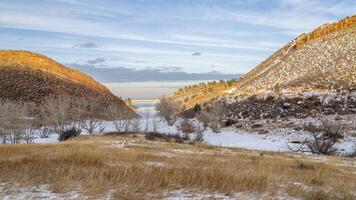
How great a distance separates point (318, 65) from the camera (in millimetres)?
68125

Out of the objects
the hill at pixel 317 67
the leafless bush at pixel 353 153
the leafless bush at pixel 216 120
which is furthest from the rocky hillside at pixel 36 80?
the leafless bush at pixel 353 153

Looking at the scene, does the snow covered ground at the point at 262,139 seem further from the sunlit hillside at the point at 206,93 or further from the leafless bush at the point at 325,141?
the sunlit hillside at the point at 206,93

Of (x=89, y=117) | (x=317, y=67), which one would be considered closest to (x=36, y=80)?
(x=89, y=117)

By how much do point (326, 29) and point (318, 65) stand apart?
2299cm

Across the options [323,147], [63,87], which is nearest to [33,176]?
[323,147]

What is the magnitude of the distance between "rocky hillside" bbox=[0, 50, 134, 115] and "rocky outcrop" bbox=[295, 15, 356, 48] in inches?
1860

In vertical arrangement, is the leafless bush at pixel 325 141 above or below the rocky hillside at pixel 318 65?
below

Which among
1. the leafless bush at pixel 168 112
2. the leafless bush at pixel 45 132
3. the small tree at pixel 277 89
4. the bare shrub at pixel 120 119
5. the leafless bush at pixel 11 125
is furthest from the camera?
the small tree at pixel 277 89

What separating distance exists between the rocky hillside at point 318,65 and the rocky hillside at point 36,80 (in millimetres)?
29889

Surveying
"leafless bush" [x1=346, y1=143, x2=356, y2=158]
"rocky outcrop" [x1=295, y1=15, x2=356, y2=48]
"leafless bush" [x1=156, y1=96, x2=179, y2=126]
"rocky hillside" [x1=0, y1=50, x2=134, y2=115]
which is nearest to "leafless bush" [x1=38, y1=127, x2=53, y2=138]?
"leafless bush" [x1=156, y1=96, x2=179, y2=126]

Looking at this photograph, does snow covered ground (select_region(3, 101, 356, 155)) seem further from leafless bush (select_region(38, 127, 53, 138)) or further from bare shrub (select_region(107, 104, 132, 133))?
bare shrub (select_region(107, 104, 132, 133))

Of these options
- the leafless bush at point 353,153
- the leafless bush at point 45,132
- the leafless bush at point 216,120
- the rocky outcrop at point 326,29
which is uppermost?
the rocky outcrop at point 326,29

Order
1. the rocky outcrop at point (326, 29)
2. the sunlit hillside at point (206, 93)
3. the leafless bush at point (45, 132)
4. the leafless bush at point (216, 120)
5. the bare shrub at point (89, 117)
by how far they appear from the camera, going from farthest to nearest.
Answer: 1. the sunlit hillside at point (206, 93)
2. the rocky outcrop at point (326, 29)
3. the leafless bush at point (216, 120)
4. the bare shrub at point (89, 117)
5. the leafless bush at point (45, 132)

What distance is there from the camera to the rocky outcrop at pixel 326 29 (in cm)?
8278
